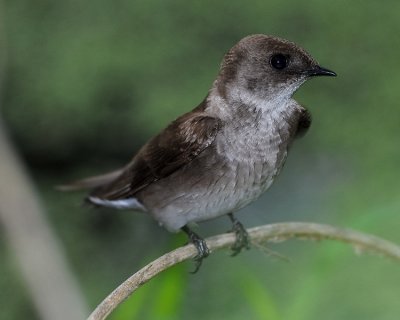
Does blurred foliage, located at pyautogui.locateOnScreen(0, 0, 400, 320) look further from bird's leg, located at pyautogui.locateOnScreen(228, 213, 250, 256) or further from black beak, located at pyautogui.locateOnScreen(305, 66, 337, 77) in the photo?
black beak, located at pyautogui.locateOnScreen(305, 66, 337, 77)

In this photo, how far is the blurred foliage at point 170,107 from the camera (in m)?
2.50

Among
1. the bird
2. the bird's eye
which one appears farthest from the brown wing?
the bird's eye

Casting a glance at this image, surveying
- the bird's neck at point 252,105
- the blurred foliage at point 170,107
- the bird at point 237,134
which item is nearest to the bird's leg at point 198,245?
the bird at point 237,134

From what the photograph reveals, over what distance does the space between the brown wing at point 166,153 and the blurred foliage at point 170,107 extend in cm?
85

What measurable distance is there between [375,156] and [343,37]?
378 mm

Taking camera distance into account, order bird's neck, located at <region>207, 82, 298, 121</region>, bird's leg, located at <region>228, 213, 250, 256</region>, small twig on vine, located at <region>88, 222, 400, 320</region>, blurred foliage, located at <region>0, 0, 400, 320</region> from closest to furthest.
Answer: small twig on vine, located at <region>88, 222, 400, 320</region>
bird's neck, located at <region>207, 82, 298, 121</region>
bird's leg, located at <region>228, 213, 250, 256</region>
blurred foliage, located at <region>0, 0, 400, 320</region>

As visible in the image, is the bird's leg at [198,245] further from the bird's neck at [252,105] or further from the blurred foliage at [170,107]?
the blurred foliage at [170,107]

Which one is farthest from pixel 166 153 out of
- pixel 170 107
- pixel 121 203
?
pixel 170 107

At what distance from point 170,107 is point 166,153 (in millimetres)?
1130

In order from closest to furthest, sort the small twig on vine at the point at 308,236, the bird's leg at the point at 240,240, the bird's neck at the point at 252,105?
the small twig on vine at the point at 308,236
the bird's neck at the point at 252,105
the bird's leg at the point at 240,240

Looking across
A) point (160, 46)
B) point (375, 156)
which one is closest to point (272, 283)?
point (375, 156)

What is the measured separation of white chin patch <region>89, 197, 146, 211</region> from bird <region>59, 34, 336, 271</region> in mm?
82

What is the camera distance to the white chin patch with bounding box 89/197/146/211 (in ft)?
5.16

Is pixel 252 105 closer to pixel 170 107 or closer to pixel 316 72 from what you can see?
pixel 316 72
